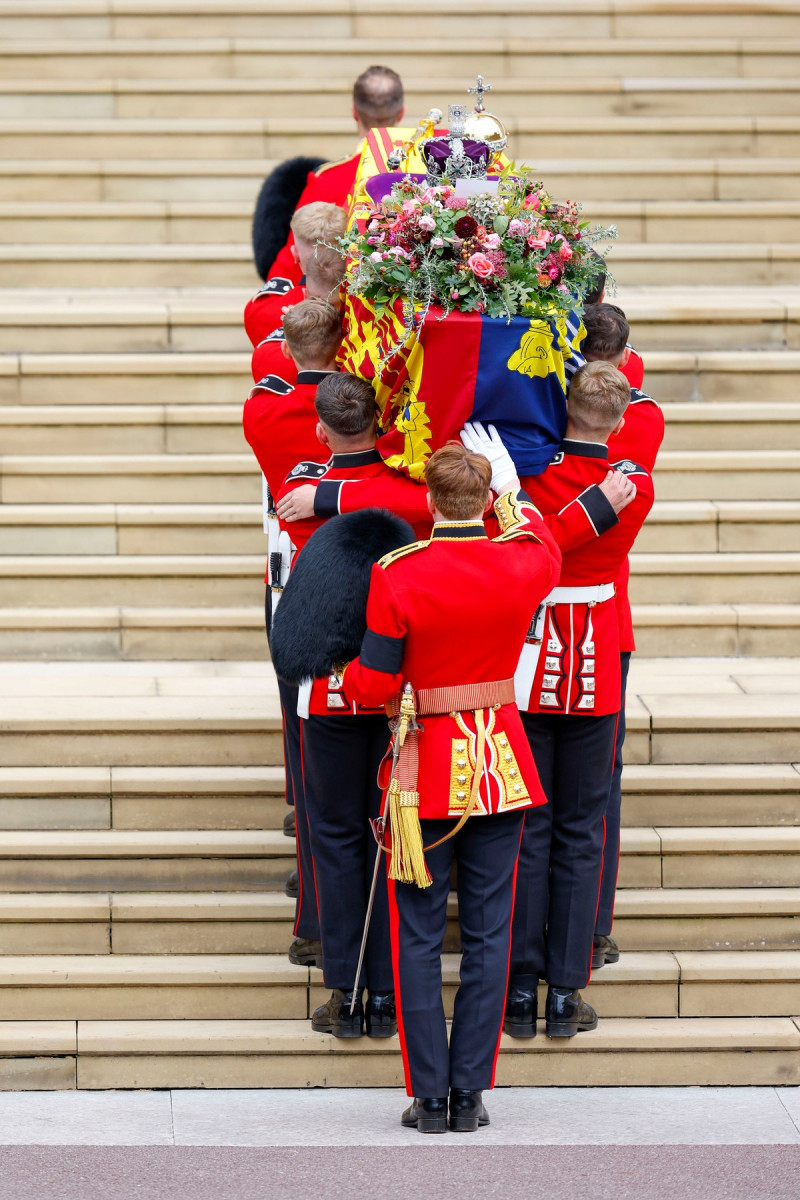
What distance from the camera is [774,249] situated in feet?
26.0

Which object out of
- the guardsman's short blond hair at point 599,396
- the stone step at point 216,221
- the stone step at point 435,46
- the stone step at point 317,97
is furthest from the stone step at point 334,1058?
the stone step at point 435,46

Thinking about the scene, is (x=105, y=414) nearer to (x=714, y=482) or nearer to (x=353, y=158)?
(x=353, y=158)

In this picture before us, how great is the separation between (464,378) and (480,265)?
31cm

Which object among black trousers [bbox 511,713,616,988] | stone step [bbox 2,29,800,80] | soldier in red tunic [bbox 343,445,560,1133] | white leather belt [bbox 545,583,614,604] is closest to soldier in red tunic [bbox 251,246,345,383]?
soldier in red tunic [bbox 343,445,560,1133]

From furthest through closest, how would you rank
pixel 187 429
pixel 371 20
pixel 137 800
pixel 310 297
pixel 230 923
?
pixel 371 20, pixel 187 429, pixel 137 800, pixel 230 923, pixel 310 297

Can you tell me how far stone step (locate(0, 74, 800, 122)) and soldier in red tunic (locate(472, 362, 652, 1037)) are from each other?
4441mm

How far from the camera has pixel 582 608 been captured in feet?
15.8

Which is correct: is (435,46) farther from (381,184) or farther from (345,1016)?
(345,1016)

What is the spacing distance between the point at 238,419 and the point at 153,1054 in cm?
293

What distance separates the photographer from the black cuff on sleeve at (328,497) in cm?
467

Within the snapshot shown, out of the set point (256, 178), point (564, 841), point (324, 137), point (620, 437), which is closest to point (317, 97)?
point (324, 137)

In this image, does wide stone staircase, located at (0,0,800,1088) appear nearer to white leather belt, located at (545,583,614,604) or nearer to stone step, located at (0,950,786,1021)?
stone step, located at (0,950,786,1021)

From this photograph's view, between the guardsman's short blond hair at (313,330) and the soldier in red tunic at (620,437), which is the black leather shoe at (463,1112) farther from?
the guardsman's short blond hair at (313,330)

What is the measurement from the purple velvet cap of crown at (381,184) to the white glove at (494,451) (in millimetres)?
804
